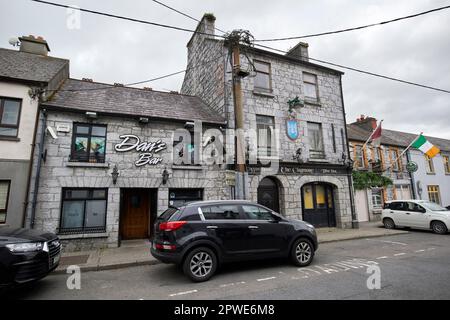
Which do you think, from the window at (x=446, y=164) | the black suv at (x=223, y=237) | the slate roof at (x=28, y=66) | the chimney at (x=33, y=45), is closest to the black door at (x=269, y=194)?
the black suv at (x=223, y=237)

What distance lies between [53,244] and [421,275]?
26.5ft

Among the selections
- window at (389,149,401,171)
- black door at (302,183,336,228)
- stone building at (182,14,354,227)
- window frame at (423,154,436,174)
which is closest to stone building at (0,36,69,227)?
stone building at (182,14,354,227)

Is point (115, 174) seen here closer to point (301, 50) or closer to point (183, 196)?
point (183, 196)

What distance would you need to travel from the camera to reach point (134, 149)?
32.5 feet

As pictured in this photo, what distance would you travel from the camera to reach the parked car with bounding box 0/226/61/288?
13.8ft

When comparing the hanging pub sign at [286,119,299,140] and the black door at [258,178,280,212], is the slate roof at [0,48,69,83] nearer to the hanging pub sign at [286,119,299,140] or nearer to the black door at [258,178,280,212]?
the black door at [258,178,280,212]

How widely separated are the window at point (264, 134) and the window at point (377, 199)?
10.8 meters

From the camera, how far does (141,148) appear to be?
9922 millimetres

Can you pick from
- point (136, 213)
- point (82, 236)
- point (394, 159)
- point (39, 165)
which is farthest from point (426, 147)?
point (39, 165)

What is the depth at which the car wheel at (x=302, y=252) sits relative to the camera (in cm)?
621

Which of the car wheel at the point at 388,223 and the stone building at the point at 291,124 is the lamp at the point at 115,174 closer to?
the stone building at the point at 291,124

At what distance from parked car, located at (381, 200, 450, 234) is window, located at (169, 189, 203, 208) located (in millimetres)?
10929

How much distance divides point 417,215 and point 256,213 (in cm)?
1114

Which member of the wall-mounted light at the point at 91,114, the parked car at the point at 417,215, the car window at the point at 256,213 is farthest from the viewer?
the parked car at the point at 417,215
